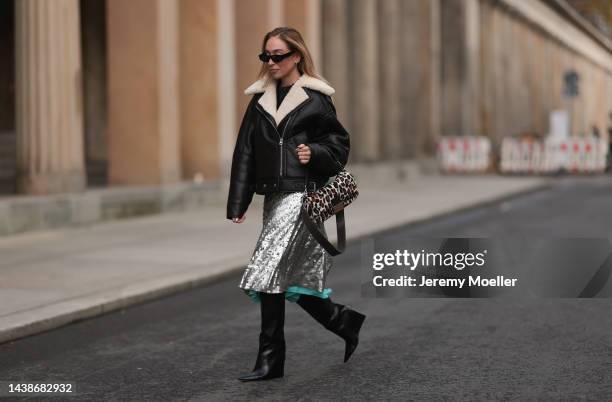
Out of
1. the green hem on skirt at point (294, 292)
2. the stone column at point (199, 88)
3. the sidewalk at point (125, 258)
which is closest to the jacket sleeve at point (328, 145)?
the green hem on skirt at point (294, 292)

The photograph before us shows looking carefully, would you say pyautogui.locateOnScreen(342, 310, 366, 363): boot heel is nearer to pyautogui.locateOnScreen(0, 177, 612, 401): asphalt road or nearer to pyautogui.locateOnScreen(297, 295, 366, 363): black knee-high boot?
pyautogui.locateOnScreen(297, 295, 366, 363): black knee-high boot

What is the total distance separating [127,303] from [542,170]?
2558cm

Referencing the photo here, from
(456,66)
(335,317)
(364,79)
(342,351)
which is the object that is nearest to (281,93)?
(335,317)

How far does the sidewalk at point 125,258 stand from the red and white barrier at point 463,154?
13.6 meters

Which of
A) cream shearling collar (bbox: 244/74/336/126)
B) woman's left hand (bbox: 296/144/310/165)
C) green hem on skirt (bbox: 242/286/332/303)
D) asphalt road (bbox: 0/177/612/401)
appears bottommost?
asphalt road (bbox: 0/177/612/401)

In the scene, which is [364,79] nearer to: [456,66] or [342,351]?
[456,66]

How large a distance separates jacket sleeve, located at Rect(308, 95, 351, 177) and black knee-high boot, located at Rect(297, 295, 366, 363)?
0.72 metres

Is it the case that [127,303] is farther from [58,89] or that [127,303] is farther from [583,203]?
[583,203]

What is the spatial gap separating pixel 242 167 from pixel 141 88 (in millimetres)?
11991

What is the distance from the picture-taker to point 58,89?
Answer: 15016mm

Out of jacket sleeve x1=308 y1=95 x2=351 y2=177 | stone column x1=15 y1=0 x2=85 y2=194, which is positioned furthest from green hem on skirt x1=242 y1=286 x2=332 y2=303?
stone column x1=15 y1=0 x2=85 y2=194

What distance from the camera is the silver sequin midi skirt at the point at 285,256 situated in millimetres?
5859

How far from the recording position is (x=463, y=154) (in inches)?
1358

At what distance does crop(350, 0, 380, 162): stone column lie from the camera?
1083 inches
